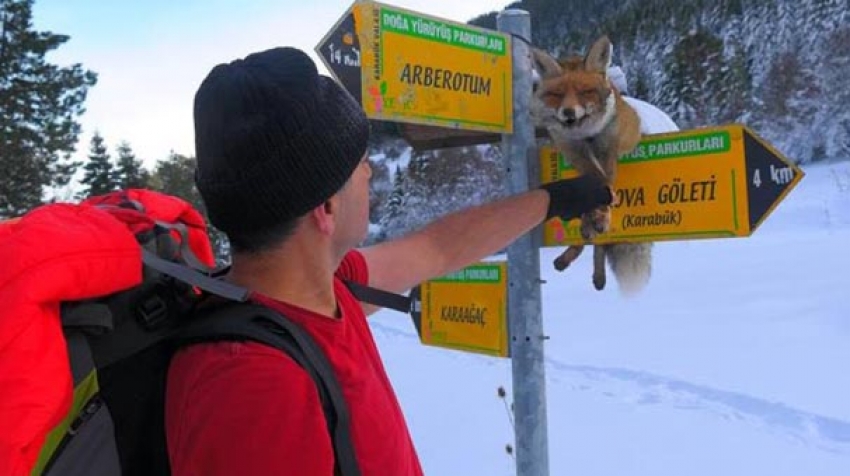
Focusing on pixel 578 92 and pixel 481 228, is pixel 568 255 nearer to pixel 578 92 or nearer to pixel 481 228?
pixel 481 228

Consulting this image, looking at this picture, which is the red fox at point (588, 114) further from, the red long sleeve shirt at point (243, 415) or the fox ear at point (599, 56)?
the red long sleeve shirt at point (243, 415)

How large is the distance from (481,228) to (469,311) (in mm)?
613

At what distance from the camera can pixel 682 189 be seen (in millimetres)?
2037

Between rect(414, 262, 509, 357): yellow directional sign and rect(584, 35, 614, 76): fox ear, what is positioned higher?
rect(584, 35, 614, 76): fox ear

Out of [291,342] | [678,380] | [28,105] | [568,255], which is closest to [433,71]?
[568,255]

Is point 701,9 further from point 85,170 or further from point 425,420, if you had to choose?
point 425,420

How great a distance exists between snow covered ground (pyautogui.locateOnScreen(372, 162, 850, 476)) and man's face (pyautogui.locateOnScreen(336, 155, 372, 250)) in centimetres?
139

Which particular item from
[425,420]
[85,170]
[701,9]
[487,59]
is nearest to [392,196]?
[85,170]

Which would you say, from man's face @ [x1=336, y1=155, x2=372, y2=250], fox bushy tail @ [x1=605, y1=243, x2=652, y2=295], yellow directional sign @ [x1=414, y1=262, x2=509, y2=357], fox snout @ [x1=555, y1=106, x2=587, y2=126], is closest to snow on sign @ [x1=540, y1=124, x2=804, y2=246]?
fox bushy tail @ [x1=605, y1=243, x2=652, y2=295]

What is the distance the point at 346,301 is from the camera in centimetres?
144

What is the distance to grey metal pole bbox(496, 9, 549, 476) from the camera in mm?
2291

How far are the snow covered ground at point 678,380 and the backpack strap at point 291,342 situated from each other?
1.62 m

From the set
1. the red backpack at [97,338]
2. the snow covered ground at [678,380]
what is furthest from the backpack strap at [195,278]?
the snow covered ground at [678,380]

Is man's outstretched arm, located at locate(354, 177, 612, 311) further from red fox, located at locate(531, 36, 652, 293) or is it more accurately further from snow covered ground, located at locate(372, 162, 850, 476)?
snow covered ground, located at locate(372, 162, 850, 476)
